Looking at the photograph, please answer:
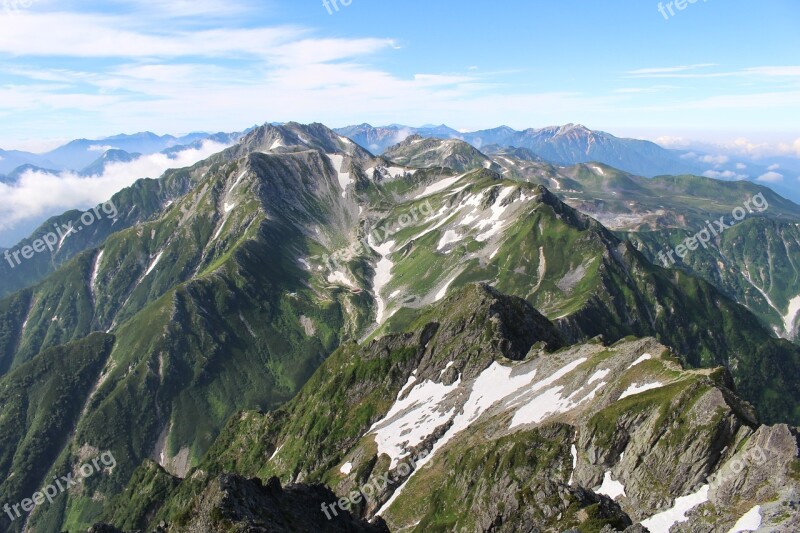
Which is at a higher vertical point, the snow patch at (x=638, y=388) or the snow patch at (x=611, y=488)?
the snow patch at (x=638, y=388)

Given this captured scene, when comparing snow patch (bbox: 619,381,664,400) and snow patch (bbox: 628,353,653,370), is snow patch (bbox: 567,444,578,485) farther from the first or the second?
snow patch (bbox: 628,353,653,370)

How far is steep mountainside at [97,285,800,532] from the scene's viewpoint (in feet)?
183

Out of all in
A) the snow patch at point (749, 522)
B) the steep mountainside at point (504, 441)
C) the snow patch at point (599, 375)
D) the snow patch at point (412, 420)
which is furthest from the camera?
the snow patch at point (412, 420)

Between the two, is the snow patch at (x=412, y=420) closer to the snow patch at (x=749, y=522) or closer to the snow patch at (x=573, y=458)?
the snow patch at (x=573, y=458)

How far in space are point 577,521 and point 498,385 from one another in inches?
2593

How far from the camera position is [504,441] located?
89.5 metres

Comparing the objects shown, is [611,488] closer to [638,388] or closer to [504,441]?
[638,388]

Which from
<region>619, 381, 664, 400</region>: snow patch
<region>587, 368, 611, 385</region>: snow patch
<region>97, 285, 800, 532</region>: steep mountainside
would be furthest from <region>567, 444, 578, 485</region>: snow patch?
<region>587, 368, 611, 385</region>: snow patch

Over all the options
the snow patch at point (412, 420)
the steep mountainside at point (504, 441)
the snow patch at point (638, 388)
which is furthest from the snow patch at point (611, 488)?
the snow patch at point (412, 420)

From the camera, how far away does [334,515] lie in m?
65.9

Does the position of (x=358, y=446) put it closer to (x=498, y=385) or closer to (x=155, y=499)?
(x=498, y=385)

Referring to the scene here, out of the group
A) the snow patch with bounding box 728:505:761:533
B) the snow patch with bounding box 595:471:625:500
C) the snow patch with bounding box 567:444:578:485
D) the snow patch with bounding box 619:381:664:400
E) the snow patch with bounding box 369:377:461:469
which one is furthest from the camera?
the snow patch with bounding box 369:377:461:469

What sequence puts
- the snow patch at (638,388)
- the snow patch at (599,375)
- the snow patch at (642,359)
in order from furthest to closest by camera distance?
1. the snow patch at (599,375)
2. the snow patch at (642,359)
3. the snow patch at (638,388)

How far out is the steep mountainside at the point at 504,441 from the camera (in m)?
55.9
